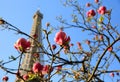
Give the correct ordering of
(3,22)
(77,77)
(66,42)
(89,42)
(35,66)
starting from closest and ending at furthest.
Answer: (66,42) < (35,66) < (3,22) < (77,77) < (89,42)

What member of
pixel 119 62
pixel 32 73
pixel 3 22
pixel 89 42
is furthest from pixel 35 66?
pixel 89 42

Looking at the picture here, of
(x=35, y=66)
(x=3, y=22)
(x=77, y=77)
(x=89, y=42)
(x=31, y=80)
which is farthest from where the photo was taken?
(x=89, y=42)

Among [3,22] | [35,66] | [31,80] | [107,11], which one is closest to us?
[31,80]

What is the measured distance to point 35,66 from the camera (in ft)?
13.6

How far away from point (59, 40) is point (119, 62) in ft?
8.94

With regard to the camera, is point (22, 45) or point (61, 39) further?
point (22, 45)

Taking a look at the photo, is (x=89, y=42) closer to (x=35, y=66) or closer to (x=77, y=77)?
Answer: (x=77, y=77)

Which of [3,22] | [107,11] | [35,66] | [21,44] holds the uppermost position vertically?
[107,11]

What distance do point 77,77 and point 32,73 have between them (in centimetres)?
177

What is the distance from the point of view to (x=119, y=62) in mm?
6121

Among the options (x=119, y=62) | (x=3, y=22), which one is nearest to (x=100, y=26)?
(x=119, y=62)

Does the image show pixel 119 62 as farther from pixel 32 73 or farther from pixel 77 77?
pixel 32 73

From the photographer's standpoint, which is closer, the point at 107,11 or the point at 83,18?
the point at 107,11

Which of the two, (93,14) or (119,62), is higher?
(93,14)
